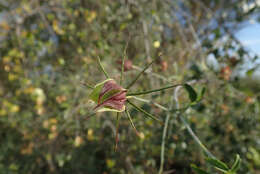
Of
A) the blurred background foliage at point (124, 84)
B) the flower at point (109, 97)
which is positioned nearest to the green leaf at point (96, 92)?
the flower at point (109, 97)

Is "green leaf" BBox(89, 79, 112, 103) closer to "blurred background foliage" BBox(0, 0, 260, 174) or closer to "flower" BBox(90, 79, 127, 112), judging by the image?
"flower" BBox(90, 79, 127, 112)

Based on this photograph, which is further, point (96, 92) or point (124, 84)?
point (124, 84)

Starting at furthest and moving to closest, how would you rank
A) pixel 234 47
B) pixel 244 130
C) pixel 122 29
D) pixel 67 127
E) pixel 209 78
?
1. pixel 67 127
2. pixel 122 29
3. pixel 244 130
4. pixel 234 47
5. pixel 209 78

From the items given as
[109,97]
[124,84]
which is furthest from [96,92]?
[124,84]

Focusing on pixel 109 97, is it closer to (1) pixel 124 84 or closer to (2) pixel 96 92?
(2) pixel 96 92

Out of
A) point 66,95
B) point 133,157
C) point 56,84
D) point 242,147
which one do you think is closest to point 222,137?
point 242,147

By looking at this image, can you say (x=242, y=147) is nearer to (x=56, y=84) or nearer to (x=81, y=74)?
(x=81, y=74)
